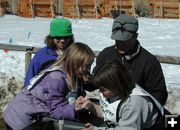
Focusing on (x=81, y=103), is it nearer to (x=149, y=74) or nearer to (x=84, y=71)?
(x=84, y=71)

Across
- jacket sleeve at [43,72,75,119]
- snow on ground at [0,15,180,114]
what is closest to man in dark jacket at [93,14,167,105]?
jacket sleeve at [43,72,75,119]

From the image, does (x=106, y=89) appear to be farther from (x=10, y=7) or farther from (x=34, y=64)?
(x=10, y=7)

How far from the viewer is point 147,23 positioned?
83.1 ft

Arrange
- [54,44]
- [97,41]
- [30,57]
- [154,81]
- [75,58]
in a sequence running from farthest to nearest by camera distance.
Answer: [97,41]
[30,57]
[54,44]
[154,81]
[75,58]

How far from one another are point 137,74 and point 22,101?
34.8 inches

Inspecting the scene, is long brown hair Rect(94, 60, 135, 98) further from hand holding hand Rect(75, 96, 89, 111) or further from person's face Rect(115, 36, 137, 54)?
person's face Rect(115, 36, 137, 54)

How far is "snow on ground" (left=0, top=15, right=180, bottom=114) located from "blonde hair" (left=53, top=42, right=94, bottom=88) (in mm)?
3589

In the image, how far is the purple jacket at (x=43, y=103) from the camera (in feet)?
11.5

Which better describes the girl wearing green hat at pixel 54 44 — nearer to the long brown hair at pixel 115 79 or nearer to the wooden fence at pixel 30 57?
the long brown hair at pixel 115 79

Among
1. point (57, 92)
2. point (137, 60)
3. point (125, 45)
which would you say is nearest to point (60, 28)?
point (125, 45)

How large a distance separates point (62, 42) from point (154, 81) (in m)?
0.81

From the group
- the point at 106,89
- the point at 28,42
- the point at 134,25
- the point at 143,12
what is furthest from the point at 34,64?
the point at 143,12

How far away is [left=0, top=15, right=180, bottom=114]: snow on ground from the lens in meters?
7.54

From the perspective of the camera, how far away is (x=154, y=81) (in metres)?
3.93
